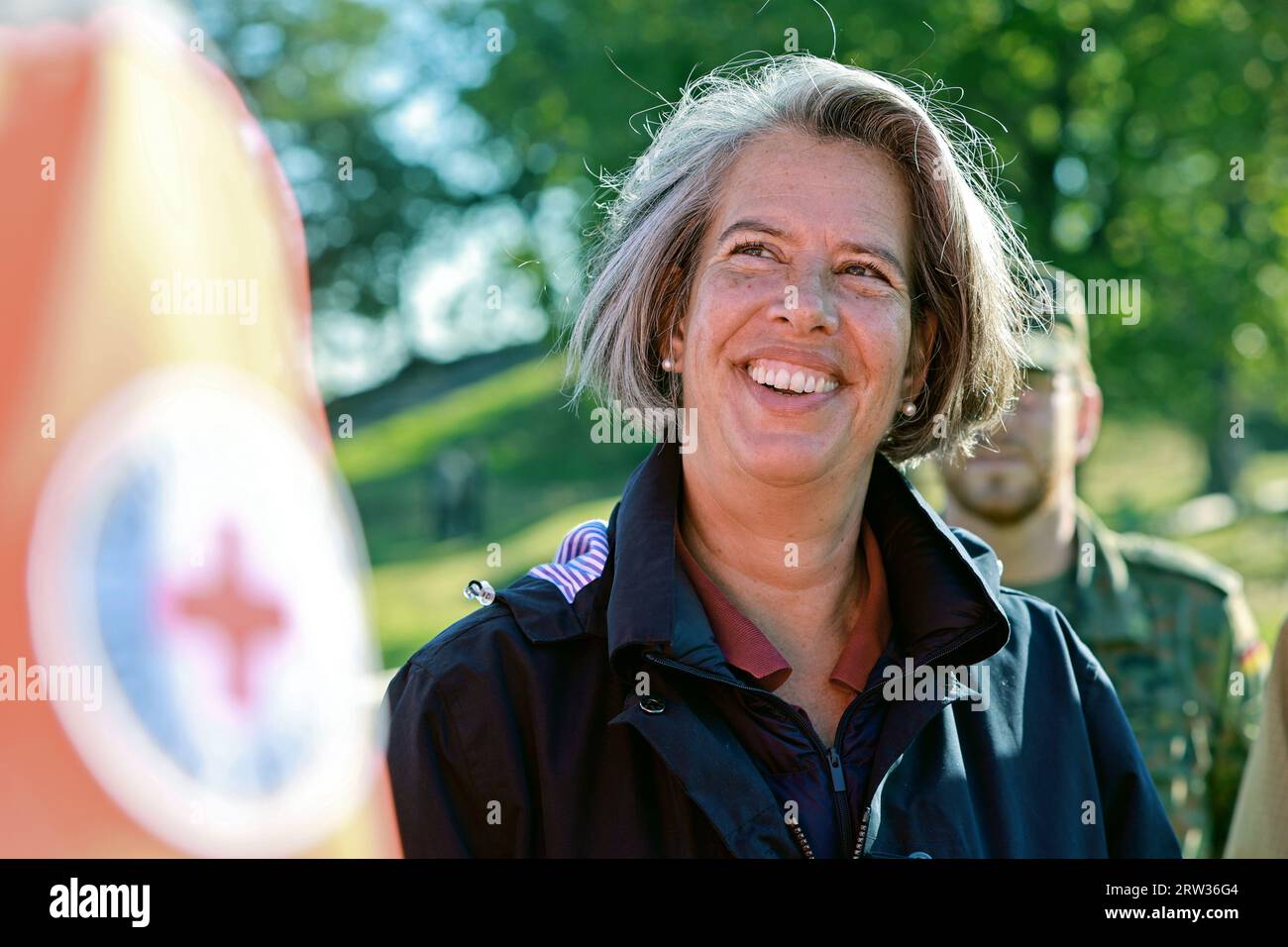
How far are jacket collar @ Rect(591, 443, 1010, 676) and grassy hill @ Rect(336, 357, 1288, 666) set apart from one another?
1063 cm

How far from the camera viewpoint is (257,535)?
283cm

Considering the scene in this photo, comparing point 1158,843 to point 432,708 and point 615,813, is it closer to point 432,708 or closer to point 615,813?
point 615,813

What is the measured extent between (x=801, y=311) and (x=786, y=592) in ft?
1.46

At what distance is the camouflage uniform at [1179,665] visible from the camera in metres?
3.84

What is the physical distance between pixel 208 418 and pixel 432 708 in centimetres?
116

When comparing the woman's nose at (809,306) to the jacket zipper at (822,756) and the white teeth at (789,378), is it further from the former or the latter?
the jacket zipper at (822,756)

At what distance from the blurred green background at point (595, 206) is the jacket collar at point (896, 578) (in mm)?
920
